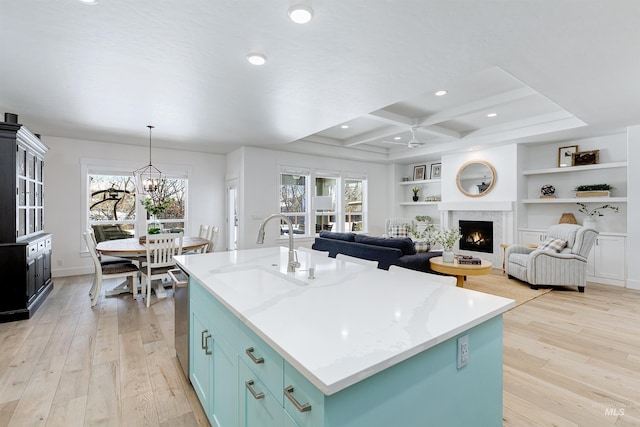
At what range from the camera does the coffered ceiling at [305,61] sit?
6.40 feet

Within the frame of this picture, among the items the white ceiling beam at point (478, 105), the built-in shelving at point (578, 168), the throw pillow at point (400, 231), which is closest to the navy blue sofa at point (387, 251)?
the white ceiling beam at point (478, 105)

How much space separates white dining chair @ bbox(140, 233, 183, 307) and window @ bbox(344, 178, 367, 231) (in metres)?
4.57

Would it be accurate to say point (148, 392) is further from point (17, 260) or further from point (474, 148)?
point (474, 148)

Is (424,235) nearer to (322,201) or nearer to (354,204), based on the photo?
(322,201)

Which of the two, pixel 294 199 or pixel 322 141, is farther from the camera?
pixel 294 199

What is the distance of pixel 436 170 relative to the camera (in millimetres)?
7930

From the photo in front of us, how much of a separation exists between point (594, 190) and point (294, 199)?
18.4 feet

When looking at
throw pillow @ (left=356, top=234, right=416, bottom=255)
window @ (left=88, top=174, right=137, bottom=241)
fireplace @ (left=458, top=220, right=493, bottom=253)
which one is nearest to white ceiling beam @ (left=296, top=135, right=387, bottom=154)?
throw pillow @ (left=356, top=234, right=416, bottom=255)

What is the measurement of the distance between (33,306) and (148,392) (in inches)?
105

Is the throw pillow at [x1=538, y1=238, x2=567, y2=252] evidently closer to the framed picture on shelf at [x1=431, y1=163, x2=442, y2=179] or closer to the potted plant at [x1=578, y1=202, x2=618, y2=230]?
the potted plant at [x1=578, y1=202, x2=618, y2=230]

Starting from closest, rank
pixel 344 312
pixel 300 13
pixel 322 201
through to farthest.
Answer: pixel 344 312, pixel 300 13, pixel 322 201

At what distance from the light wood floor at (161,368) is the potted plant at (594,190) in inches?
83.3

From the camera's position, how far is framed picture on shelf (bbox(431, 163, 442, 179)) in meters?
7.81

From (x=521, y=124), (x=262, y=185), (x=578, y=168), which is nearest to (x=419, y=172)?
(x=521, y=124)
